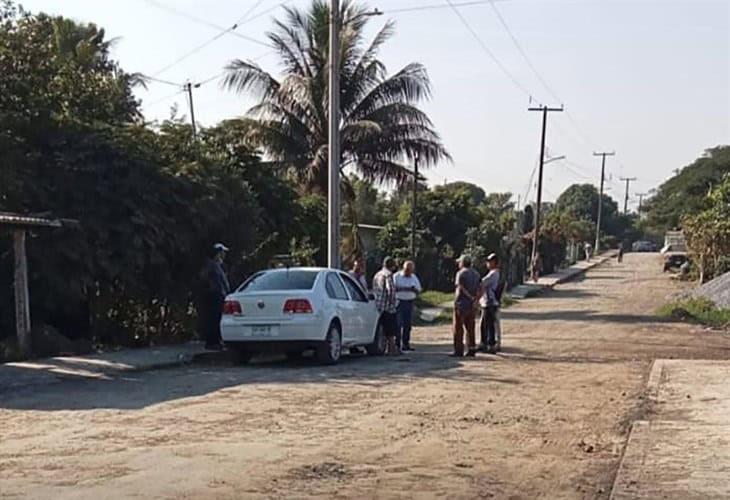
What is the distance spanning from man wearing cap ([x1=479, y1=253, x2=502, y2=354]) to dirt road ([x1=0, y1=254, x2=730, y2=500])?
1065 mm

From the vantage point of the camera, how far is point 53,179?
2020cm

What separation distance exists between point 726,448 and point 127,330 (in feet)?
44.6

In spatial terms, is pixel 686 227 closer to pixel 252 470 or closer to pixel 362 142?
pixel 362 142

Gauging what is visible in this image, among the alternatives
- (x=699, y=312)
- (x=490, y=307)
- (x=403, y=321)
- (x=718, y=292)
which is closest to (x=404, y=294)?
(x=403, y=321)

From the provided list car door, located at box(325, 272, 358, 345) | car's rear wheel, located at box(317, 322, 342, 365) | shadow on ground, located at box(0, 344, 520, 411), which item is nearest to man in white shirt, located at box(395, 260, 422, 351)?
shadow on ground, located at box(0, 344, 520, 411)

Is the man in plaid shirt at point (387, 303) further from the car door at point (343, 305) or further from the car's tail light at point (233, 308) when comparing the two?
the car's tail light at point (233, 308)

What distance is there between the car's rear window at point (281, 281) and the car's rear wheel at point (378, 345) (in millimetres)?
2519

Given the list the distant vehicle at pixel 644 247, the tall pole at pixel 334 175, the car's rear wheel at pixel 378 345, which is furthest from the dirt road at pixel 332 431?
the distant vehicle at pixel 644 247

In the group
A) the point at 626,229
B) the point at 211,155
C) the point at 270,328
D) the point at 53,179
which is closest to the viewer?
the point at 270,328

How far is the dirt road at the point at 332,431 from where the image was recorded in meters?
8.80

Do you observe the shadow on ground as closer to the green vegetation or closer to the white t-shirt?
the white t-shirt

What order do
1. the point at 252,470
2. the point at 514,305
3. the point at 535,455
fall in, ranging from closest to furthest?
1. the point at 252,470
2. the point at 535,455
3. the point at 514,305

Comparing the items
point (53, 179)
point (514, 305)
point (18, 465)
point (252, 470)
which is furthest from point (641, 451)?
point (514, 305)

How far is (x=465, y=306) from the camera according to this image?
2048 cm
